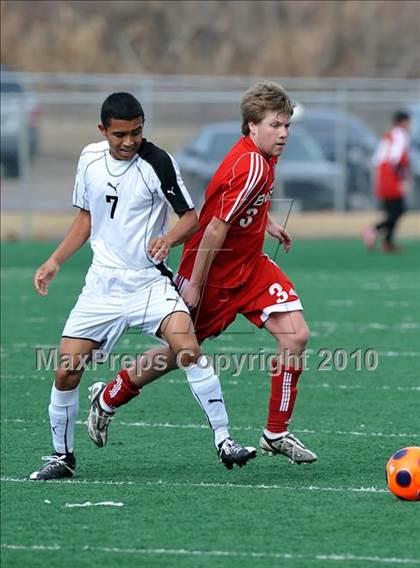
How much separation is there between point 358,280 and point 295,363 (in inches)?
374

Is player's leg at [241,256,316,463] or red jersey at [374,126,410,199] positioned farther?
red jersey at [374,126,410,199]

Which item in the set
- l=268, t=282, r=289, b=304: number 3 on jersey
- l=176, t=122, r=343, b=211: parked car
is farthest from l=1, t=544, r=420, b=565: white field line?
l=176, t=122, r=343, b=211: parked car

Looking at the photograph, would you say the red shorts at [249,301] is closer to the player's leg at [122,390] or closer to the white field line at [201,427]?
the player's leg at [122,390]

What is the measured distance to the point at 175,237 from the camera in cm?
645

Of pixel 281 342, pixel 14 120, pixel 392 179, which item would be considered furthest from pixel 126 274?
pixel 14 120

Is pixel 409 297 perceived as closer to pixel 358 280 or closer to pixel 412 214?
pixel 358 280

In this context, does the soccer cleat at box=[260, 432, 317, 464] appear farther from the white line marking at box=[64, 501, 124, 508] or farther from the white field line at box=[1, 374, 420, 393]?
the white field line at box=[1, 374, 420, 393]

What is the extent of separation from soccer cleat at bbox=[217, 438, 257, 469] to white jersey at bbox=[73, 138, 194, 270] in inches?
37.3

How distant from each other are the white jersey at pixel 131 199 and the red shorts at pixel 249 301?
0.52 meters

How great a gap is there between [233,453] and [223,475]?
0.82 feet

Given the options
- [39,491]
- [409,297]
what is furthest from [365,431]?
[409,297]

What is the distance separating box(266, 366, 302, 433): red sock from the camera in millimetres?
6953

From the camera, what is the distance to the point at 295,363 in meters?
6.95

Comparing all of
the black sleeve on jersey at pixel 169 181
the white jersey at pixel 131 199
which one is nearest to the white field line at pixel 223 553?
the white jersey at pixel 131 199
